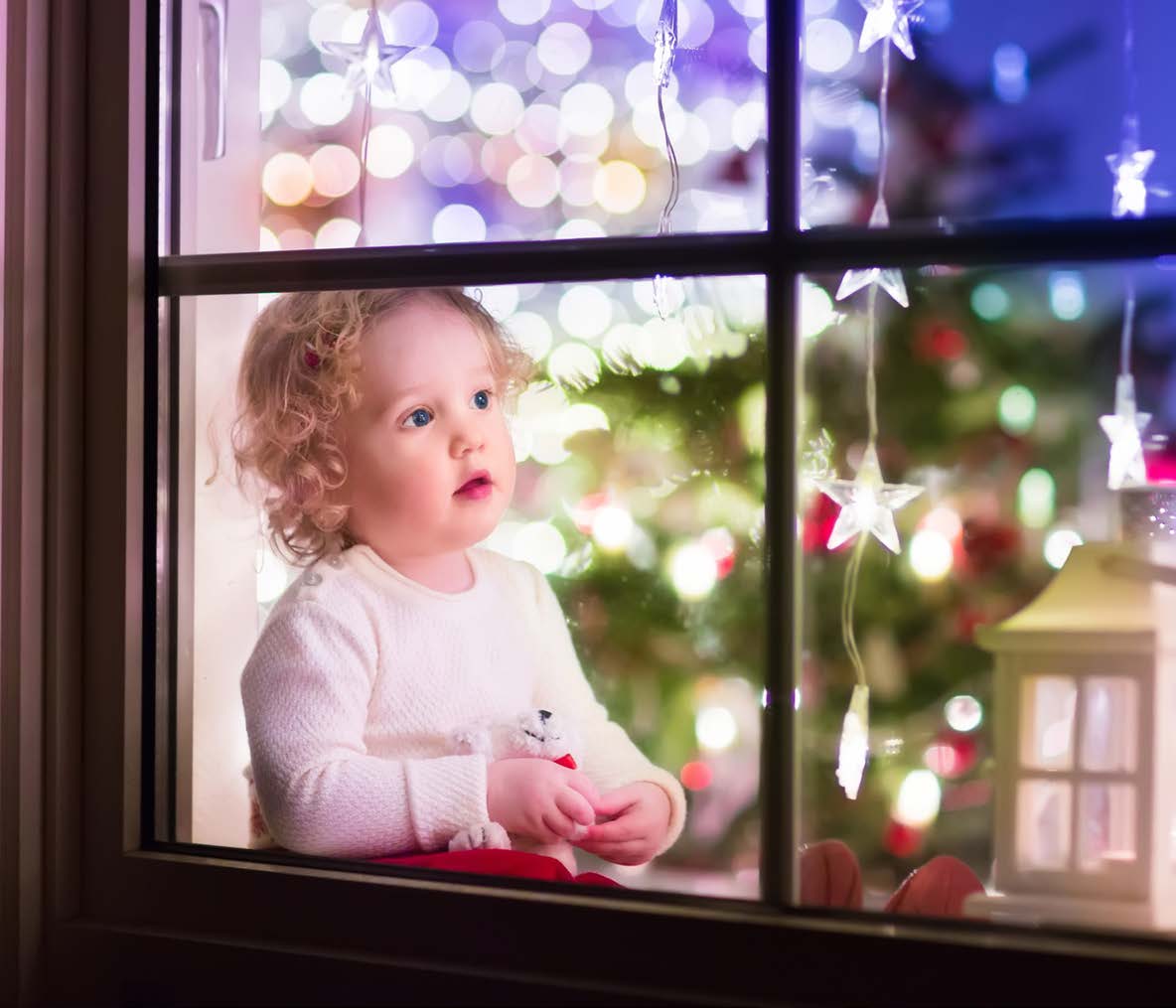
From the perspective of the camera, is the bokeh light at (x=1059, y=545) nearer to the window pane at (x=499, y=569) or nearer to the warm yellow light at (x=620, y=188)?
the window pane at (x=499, y=569)

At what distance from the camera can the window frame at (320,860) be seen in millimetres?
932

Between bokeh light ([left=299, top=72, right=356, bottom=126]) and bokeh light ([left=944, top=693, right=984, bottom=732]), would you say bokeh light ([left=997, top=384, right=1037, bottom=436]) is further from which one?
bokeh light ([left=299, top=72, right=356, bottom=126])

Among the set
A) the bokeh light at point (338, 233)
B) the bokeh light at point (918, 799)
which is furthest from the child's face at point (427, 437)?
the bokeh light at point (918, 799)

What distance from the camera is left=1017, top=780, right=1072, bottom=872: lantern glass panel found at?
3.28 feet

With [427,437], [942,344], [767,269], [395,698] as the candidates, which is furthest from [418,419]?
[942,344]

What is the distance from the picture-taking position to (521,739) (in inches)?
45.2

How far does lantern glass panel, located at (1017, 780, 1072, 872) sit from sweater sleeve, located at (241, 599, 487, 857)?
48 cm

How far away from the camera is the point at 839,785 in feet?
3.52

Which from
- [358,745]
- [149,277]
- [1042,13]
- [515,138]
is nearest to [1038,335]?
[1042,13]

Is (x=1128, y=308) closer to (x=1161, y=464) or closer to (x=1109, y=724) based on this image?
(x=1161, y=464)

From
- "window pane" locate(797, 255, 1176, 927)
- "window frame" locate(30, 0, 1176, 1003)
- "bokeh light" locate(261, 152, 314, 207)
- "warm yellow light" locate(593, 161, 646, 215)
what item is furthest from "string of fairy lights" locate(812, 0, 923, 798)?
"bokeh light" locate(261, 152, 314, 207)

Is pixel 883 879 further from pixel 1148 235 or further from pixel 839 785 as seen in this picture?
pixel 1148 235

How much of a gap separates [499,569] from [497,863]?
0.28m

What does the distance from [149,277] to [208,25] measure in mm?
275
